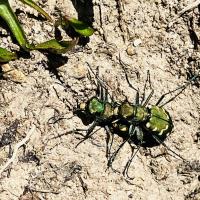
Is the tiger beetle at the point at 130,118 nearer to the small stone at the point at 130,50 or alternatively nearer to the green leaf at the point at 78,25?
the small stone at the point at 130,50

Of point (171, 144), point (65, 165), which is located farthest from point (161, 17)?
point (65, 165)

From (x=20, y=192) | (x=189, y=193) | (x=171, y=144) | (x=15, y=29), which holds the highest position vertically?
(x=15, y=29)

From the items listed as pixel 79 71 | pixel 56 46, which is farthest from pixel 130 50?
pixel 56 46

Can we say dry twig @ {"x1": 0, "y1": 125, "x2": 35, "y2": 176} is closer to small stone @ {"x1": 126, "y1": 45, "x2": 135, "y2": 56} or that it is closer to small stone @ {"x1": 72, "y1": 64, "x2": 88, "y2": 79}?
small stone @ {"x1": 72, "y1": 64, "x2": 88, "y2": 79}

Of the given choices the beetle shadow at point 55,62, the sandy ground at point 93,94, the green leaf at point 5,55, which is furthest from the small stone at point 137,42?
the green leaf at point 5,55

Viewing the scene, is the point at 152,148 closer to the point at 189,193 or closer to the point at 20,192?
the point at 189,193

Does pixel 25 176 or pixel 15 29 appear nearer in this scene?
pixel 15 29
